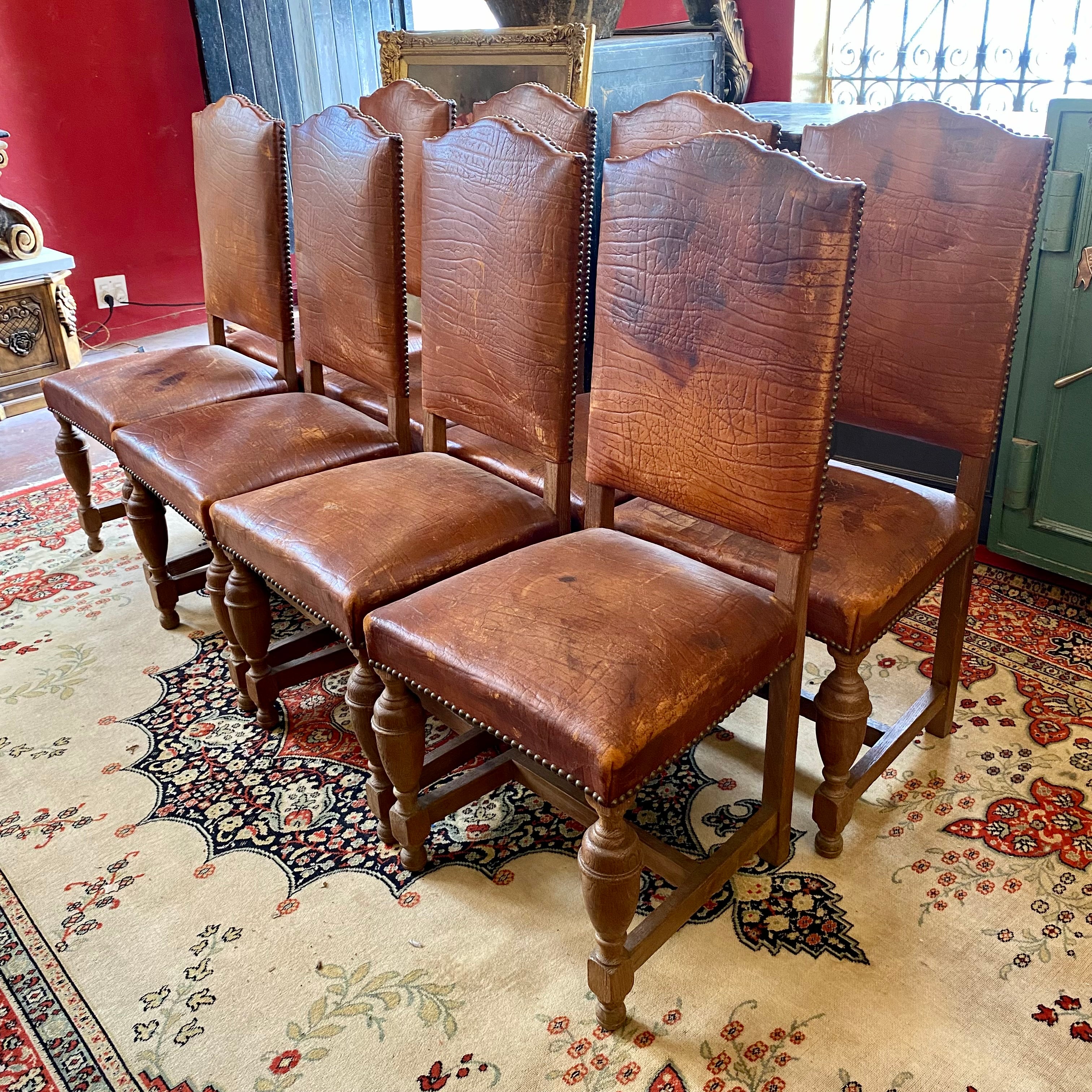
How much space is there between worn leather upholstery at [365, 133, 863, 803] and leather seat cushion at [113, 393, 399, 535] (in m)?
0.59

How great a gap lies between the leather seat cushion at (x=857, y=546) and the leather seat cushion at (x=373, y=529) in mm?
224

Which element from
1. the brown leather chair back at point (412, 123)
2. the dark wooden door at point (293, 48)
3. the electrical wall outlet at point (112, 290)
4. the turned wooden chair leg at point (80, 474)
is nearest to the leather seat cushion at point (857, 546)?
the brown leather chair back at point (412, 123)

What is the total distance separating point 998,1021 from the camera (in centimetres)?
129

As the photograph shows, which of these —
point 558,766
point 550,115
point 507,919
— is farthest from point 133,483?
point 558,766

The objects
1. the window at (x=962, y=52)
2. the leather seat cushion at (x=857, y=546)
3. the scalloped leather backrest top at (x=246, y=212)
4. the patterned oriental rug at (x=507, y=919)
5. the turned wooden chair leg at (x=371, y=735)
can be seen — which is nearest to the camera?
the patterned oriental rug at (x=507, y=919)

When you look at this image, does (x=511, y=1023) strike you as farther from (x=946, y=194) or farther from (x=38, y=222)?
(x=38, y=222)

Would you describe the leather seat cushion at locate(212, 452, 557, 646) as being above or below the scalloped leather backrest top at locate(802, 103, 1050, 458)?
below

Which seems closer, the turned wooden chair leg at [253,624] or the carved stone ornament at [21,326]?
the turned wooden chair leg at [253,624]

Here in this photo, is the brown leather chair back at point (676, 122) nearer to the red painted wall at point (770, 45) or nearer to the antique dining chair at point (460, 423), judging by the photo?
the antique dining chair at point (460, 423)

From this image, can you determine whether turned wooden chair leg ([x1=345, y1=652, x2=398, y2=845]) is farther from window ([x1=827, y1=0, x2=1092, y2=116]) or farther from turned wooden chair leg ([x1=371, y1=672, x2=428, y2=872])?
window ([x1=827, y1=0, x2=1092, y2=116])

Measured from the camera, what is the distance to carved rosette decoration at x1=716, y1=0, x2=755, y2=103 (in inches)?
118

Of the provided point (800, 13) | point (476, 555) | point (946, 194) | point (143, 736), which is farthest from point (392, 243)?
point (800, 13)

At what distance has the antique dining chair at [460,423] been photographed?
150 centimetres

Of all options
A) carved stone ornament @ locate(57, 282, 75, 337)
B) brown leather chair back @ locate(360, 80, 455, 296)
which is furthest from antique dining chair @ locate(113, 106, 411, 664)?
carved stone ornament @ locate(57, 282, 75, 337)
